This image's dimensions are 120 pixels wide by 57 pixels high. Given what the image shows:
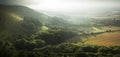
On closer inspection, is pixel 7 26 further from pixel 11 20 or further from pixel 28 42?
pixel 28 42

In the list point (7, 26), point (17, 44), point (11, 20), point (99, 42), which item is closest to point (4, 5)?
point (11, 20)

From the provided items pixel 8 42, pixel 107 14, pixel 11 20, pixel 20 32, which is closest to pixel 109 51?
pixel 8 42

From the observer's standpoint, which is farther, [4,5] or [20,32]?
[4,5]

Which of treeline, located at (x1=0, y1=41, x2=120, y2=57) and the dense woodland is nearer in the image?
treeline, located at (x1=0, y1=41, x2=120, y2=57)

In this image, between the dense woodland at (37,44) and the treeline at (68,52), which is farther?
the dense woodland at (37,44)

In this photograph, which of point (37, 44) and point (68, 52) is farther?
point (37, 44)

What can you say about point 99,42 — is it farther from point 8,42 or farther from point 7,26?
point 7,26

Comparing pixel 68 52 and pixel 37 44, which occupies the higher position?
pixel 37 44

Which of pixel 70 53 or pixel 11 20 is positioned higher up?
pixel 11 20

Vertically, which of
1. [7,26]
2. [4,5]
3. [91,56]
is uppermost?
[4,5]

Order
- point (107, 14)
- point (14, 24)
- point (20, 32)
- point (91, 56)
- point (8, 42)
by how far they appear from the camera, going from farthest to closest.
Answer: point (107, 14) → point (14, 24) → point (20, 32) → point (8, 42) → point (91, 56)

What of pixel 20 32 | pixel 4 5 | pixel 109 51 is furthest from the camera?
pixel 4 5
